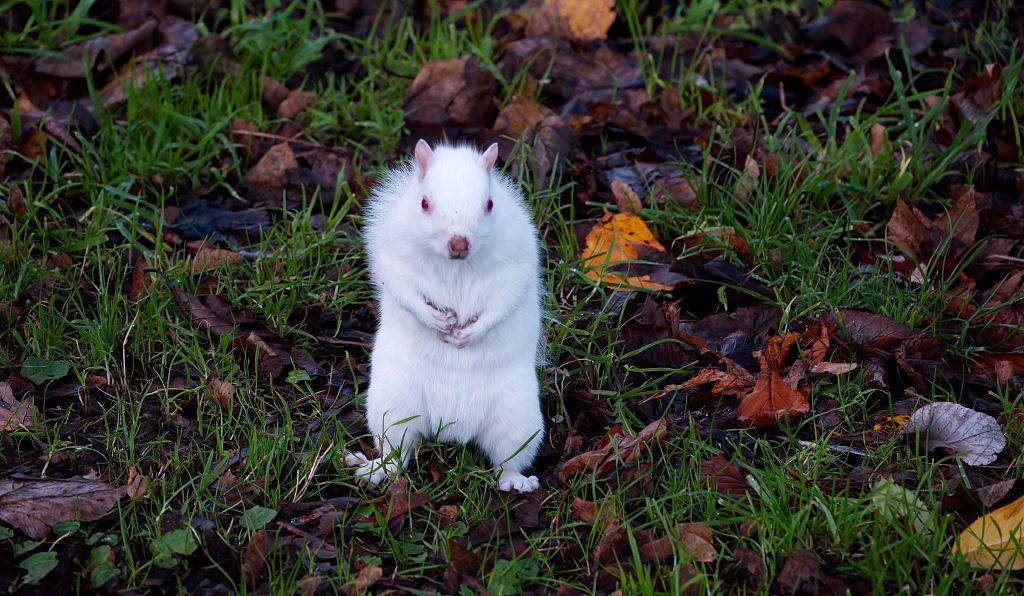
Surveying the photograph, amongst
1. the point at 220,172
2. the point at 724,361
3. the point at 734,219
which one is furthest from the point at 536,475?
the point at 220,172

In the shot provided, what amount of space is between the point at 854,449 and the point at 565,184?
199 cm

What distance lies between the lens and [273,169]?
4949mm

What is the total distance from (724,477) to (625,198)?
1750 mm

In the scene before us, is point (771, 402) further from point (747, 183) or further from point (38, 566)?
point (38, 566)

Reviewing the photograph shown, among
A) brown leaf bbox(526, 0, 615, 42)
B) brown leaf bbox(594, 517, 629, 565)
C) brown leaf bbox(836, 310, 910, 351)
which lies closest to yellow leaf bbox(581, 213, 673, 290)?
brown leaf bbox(836, 310, 910, 351)

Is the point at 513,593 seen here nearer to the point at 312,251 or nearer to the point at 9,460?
the point at 9,460

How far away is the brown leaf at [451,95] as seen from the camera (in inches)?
208

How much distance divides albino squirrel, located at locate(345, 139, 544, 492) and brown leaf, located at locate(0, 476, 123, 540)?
0.79 metres

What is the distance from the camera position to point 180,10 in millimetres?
5867

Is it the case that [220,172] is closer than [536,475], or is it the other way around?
[536,475]

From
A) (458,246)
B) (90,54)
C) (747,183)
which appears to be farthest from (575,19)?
(458,246)

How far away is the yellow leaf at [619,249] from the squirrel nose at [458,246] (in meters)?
1.23

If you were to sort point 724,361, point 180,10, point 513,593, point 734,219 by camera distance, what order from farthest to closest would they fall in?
point 180,10 → point 734,219 → point 724,361 → point 513,593

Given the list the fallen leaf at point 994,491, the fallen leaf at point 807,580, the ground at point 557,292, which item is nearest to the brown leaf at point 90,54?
the ground at point 557,292
